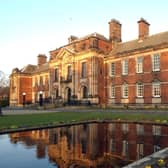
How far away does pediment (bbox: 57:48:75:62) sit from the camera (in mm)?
46822

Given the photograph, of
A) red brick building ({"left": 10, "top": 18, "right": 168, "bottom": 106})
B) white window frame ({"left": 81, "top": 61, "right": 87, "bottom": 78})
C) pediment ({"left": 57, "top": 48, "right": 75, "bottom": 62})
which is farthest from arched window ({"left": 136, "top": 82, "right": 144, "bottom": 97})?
pediment ({"left": 57, "top": 48, "right": 75, "bottom": 62})

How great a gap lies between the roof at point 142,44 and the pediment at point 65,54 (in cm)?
735

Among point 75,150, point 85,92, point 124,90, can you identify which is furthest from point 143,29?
point 75,150

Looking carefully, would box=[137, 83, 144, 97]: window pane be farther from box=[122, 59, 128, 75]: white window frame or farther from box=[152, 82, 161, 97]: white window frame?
box=[122, 59, 128, 75]: white window frame

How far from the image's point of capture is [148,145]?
34.1 ft

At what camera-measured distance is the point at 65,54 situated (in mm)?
48250

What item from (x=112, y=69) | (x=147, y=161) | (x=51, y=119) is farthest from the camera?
(x=112, y=69)

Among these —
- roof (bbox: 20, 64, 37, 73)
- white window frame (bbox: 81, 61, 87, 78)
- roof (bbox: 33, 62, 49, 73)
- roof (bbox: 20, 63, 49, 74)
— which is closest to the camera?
white window frame (bbox: 81, 61, 87, 78)

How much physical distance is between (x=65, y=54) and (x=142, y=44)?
14750 millimetres

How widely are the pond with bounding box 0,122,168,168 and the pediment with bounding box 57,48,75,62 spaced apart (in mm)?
34139

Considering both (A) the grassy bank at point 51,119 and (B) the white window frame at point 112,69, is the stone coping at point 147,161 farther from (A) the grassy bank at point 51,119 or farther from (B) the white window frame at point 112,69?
(B) the white window frame at point 112,69

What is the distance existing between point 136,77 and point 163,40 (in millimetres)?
6254

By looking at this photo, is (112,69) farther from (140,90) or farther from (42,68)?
(42,68)

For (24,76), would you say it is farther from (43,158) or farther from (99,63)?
(43,158)
